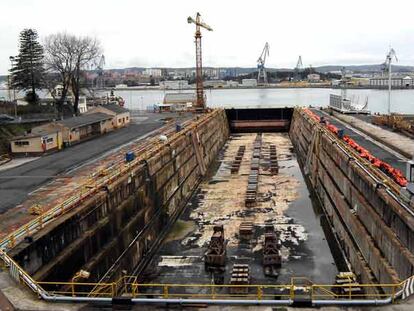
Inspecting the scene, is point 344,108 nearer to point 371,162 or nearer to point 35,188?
point 371,162

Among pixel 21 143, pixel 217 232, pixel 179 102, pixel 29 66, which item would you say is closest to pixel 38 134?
pixel 21 143

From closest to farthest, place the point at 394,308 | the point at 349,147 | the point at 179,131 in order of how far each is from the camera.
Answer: the point at 394,308
the point at 349,147
the point at 179,131

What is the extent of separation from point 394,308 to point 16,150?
107 feet

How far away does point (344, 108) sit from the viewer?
7988cm

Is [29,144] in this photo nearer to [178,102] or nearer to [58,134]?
[58,134]

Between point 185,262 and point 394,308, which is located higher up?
point 394,308

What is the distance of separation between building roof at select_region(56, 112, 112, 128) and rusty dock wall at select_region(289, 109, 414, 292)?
22.7 metres

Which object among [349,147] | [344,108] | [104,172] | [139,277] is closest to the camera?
[139,277]

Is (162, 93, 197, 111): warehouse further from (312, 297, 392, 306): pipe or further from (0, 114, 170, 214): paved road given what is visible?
(312, 297, 392, 306): pipe

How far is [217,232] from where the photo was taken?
29.6m

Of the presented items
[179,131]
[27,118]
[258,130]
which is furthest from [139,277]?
[258,130]

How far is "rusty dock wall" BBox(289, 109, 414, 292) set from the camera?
1942cm

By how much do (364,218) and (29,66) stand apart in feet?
192

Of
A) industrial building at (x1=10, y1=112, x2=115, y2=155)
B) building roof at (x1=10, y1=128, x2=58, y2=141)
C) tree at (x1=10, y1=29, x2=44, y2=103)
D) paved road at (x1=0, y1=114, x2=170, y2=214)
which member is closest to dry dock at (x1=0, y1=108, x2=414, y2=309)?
paved road at (x1=0, y1=114, x2=170, y2=214)
